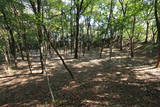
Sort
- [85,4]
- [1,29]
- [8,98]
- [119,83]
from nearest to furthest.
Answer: [8,98] < [119,83] < [1,29] < [85,4]

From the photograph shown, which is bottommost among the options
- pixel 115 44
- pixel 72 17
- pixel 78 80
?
pixel 78 80

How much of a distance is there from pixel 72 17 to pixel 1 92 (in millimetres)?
17849

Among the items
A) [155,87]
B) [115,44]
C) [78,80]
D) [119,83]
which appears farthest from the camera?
[115,44]

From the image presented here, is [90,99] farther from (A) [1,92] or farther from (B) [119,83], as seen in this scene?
(A) [1,92]

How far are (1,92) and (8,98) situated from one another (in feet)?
4.21

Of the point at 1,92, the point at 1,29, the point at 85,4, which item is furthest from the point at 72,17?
the point at 1,92

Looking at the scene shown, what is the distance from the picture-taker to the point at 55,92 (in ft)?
27.9

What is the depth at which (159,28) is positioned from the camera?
10242mm

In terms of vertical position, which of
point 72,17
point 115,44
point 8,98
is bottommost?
point 8,98

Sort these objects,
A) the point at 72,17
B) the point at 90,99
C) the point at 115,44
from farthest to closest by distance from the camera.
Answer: the point at 115,44, the point at 72,17, the point at 90,99

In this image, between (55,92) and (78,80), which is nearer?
(55,92)

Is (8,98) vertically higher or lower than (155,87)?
lower

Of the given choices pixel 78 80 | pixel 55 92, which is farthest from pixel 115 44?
pixel 55 92

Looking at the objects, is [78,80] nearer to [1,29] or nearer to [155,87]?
[155,87]
